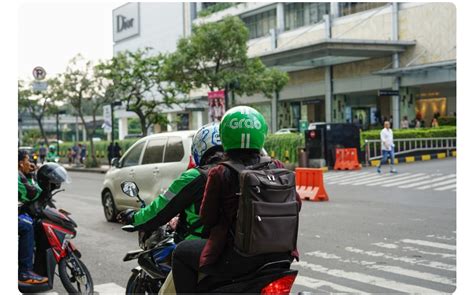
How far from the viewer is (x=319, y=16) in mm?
39094

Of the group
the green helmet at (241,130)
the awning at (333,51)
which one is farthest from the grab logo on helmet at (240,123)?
the awning at (333,51)

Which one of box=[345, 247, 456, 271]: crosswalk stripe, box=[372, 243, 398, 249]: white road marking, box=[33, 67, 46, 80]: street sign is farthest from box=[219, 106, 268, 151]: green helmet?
box=[372, 243, 398, 249]: white road marking

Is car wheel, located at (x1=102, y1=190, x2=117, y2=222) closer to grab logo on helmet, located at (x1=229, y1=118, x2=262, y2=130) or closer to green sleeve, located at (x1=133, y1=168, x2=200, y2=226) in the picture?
green sleeve, located at (x1=133, y1=168, x2=200, y2=226)

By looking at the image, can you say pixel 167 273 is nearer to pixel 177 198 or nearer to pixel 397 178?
pixel 177 198

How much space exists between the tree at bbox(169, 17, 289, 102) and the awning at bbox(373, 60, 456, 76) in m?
7.74

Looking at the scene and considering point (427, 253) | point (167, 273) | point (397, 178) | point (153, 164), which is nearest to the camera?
point (167, 273)

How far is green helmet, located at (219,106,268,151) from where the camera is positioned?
3.05 metres

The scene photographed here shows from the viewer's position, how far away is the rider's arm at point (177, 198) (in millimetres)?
3273

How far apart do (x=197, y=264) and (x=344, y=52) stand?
32.1m

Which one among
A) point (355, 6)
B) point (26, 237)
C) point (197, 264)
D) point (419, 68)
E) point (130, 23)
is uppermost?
point (355, 6)

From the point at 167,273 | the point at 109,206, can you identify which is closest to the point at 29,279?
the point at 167,273

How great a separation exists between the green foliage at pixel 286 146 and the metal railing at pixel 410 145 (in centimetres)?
273

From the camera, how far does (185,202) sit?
3289mm

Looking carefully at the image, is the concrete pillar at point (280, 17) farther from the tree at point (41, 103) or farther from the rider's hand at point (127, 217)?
the rider's hand at point (127, 217)
